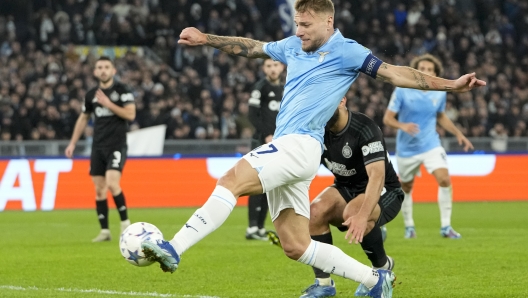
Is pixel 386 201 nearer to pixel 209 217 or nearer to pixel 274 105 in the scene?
pixel 209 217

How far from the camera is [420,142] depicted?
1176cm

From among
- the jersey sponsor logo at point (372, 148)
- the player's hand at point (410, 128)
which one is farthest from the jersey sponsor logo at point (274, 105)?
the jersey sponsor logo at point (372, 148)

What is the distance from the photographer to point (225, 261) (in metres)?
9.19

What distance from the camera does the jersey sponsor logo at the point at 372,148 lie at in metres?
6.62

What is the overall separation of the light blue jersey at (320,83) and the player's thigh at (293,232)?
0.53 metres

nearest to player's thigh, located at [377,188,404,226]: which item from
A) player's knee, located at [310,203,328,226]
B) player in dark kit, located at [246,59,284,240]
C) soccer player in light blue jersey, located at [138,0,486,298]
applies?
player's knee, located at [310,203,328,226]

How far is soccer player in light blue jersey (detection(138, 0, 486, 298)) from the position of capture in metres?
5.46

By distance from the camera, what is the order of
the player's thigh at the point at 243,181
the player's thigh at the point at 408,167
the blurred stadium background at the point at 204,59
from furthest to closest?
the blurred stadium background at the point at 204,59
the player's thigh at the point at 408,167
the player's thigh at the point at 243,181

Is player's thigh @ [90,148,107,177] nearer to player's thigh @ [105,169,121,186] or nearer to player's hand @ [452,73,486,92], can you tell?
player's thigh @ [105,169,121,186]

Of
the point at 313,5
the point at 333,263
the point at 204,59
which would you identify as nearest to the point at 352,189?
the point at 333,263

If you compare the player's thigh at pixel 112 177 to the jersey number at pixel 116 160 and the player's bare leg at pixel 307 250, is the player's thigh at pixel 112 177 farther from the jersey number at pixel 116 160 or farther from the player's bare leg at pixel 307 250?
the player's bare leg at pixel 307 250

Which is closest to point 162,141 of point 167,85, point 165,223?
point 167,85

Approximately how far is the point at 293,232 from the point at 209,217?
81 cm

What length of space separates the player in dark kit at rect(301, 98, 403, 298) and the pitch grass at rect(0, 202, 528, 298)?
27 centimetres
